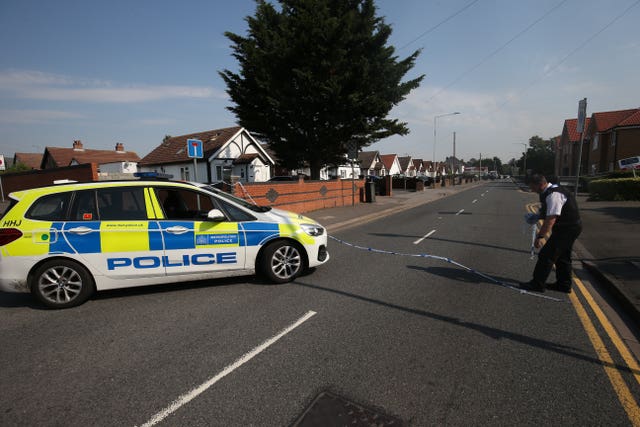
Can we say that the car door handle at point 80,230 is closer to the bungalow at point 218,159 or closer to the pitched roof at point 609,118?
the bungalow at point 218,159

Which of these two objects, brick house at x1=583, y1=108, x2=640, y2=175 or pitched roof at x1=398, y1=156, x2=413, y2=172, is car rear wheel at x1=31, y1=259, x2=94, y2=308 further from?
pitched roof at x1=398, y1=156, x2=413, y2=172

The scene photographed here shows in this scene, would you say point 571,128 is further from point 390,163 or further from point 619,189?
point 619,189

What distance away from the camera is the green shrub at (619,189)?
16.0 m

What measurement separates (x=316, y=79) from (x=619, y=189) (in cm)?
1676

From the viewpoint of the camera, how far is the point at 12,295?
491 cm

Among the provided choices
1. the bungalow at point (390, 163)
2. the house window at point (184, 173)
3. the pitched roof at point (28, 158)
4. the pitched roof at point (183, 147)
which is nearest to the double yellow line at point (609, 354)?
the pitched roof at point (183, 147)

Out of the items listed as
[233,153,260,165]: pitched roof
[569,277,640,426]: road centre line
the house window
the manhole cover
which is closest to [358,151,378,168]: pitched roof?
[233,153,260,165]: pitched roof

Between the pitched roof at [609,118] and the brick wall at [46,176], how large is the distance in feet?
151

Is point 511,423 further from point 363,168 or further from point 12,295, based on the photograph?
point 363,168

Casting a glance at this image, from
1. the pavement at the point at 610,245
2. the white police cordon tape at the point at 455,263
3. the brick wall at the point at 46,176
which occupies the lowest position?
the white police cordon tape at the point at 455,263

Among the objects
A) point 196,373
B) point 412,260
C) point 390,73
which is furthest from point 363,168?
point 196,373

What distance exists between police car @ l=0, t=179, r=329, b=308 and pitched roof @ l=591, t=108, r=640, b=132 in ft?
146

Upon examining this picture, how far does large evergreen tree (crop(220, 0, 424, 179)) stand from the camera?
16.4m

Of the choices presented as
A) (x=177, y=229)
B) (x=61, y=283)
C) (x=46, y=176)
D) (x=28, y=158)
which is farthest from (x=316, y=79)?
(x=28, y=158)
